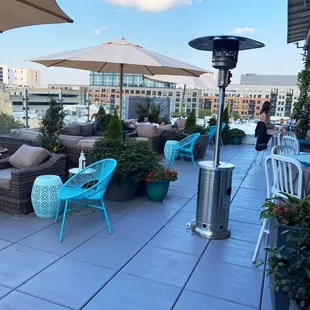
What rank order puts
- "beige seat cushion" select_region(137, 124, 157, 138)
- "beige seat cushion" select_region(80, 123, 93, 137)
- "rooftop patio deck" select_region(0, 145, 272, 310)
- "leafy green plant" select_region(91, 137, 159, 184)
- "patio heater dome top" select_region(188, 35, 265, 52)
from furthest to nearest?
"beige seat cushion" select_region(80, 123, 93, 137) → "beige seat cushion" select_region(137, 124, 157, 138) → "leafy green plant" select_region(91, 137, 159, 184) → "patio heater dome top" select_region(188, 35, 265, 52) → "rooftop patio deck" select_region(0, 145, 272, 310)

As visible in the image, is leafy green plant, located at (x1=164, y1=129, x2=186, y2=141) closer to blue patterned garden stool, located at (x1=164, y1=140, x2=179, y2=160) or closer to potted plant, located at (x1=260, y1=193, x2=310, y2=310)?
blue patterned garden stool, located at (x1=164, y1=140, x2=179, y2=160)

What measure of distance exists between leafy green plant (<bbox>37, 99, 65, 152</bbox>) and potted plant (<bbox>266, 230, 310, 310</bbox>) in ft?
12.2

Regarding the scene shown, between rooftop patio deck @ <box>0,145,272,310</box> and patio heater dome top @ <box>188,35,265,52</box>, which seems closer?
rooftop patio deck @ <box>0,145,272,310</box>

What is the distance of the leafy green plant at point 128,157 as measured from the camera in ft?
13.4

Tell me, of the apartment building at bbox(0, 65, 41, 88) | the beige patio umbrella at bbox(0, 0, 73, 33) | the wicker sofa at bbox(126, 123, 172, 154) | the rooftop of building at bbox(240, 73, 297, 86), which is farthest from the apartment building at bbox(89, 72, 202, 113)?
the beige patio umbrella at bbox(0, 0, 73, 33)

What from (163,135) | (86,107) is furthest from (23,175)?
(86,107)

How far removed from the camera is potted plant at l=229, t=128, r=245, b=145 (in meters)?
10.6

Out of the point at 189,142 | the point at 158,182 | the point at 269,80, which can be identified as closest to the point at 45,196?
the point at 158,182

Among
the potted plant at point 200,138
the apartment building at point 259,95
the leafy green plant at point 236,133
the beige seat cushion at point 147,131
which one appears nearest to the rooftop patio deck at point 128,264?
the potted plant at point 200,138

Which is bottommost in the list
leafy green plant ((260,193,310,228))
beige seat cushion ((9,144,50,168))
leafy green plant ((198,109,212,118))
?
beige seat cushion ((9,144,50,168))

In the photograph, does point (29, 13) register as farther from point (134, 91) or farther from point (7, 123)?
point (134, 91)

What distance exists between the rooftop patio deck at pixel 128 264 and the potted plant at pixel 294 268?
56 cm

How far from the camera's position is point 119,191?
13.8 feet

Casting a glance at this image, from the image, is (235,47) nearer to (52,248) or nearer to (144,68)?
(52,248)
